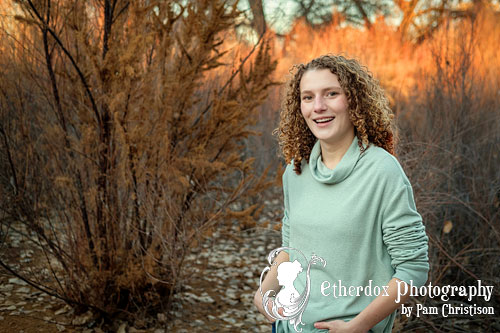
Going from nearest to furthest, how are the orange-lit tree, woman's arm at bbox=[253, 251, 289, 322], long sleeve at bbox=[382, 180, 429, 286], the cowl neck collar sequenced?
long sleeve at bbox=[382, 180, 429, 286] → the cowl neck collar → woman's arm at bbox=[253, 251, 289, 322] → the orange-lit tree

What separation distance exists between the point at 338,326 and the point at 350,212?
321 millimetres

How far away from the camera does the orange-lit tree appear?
2.90m

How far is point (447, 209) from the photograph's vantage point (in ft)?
12.0

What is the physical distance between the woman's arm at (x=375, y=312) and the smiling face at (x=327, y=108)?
1.53 ft

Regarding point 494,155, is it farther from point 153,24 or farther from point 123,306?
point 123,306

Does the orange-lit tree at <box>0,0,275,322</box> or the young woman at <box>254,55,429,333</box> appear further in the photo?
the orange-lit tree at <box>0,0,275,322</box>

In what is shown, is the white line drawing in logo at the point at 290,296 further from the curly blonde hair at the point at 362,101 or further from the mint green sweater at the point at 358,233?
the curly blonde hair at the point at 362,101

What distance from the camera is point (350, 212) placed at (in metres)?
Answer: 1.34

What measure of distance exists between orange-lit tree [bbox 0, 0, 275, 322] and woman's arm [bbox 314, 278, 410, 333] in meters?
1.83

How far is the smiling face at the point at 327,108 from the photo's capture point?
146cm

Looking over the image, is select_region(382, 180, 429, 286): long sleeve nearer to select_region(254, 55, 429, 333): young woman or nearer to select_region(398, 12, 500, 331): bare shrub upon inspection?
select_region(254, 55, 429, 333): young woman

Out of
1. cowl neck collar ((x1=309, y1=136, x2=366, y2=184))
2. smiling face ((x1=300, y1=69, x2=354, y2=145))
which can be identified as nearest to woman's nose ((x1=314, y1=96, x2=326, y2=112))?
smiling face ((x1=300, y1=69, x2=354, y2=145))

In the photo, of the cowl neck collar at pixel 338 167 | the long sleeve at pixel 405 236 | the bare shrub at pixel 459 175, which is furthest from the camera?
the bare shrub at pixel 459 175

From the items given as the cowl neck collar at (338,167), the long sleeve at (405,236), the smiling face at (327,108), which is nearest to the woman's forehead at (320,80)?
the smiling face at (327,108)
